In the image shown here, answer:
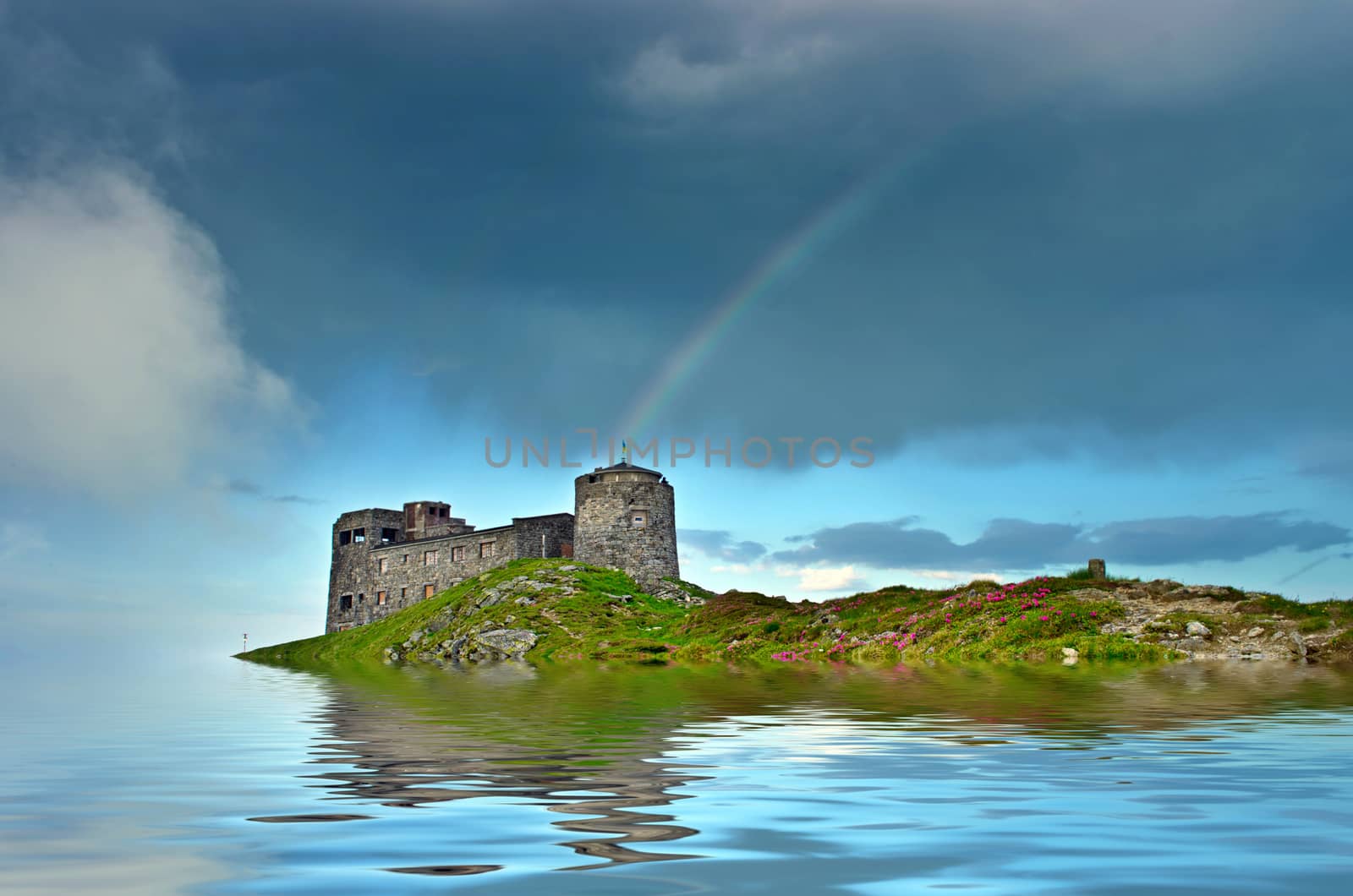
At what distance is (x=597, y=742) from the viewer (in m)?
12.2

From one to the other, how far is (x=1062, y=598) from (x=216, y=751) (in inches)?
1282

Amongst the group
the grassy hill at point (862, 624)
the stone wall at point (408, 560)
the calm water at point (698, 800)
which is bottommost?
the calm water at point (698, 800)

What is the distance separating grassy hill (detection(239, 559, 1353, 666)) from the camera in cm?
3284

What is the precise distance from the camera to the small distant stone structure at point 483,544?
238 ft

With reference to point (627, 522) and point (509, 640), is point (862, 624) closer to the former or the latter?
point (509, 640)

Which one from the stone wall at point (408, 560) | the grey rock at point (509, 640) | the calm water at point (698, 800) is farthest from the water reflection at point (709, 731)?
the stone wall at point (408, 560)

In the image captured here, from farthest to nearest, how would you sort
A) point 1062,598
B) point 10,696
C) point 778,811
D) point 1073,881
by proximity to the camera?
point 1062,598
point 10,696
point 778,811
point 1073,881

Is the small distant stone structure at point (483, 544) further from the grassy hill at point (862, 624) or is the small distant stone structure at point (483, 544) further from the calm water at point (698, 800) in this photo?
the calm water at point (698, 800)

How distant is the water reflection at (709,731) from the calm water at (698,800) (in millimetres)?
67

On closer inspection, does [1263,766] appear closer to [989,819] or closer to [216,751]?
[989,819]

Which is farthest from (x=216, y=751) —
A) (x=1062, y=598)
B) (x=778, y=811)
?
(x=1062, y=598)

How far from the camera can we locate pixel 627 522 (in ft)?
238

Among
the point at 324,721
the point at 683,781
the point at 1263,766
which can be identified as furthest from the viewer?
the point at 324,721

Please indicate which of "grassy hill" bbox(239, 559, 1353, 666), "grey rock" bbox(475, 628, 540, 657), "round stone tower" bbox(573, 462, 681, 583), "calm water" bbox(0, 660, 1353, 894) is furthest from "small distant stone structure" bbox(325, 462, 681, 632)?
"calm water" bbox(0, 660, 1353, 894)
